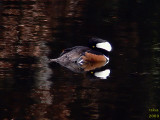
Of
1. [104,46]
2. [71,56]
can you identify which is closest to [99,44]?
[104,46]

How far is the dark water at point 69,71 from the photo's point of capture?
36.1 ft

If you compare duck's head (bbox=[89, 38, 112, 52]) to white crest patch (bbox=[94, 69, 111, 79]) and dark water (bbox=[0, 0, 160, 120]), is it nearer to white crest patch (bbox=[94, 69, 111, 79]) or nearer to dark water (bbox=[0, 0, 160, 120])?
dark water (bbox=[0, 0, 160, 120])

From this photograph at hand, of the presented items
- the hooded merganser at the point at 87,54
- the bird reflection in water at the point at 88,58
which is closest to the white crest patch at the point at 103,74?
the bird reflection in water at the point at 88,58

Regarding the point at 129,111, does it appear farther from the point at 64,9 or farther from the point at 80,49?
the point at 64,9

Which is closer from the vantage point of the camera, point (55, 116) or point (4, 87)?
point (55, 116)

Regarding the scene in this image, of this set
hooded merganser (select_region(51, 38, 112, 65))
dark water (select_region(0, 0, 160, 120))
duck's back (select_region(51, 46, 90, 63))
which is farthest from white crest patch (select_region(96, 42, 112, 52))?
duck's back (select_region(51, 46, 90, 63))

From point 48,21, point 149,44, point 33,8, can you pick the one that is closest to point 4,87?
point 149,44

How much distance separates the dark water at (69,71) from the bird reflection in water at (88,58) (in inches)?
11.9

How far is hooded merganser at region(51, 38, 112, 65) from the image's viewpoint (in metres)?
15.0

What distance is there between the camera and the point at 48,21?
20.8 meters

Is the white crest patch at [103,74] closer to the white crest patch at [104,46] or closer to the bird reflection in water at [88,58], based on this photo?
the bird reflection in water at [88,58]

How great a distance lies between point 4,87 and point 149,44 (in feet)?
20.6

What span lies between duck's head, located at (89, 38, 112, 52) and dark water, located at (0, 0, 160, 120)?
15.0 inches

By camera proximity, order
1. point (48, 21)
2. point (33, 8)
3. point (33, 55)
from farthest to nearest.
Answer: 1. point (33, 8)
2. point (48, 21)
3. point (33, 55)
